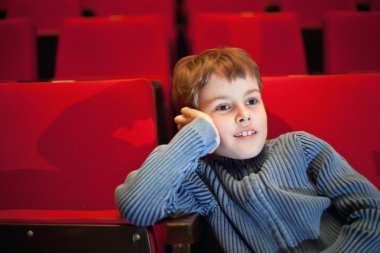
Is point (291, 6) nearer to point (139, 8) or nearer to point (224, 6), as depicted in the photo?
point (224, 6)

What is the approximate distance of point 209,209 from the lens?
516mm

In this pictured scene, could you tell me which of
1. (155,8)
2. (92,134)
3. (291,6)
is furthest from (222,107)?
(291,6)

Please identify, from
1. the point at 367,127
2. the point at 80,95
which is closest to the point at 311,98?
the point at 367,127

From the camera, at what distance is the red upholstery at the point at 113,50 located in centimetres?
96

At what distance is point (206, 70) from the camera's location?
0.53 m

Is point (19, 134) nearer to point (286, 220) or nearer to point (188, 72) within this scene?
point (188, 72)

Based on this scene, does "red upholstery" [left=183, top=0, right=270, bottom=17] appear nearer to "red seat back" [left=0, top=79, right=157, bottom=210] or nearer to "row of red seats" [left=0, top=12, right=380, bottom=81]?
"row of red seats" [left=0, top=12, right=380, bottom=81]

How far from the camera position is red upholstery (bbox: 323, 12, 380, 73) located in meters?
1.02

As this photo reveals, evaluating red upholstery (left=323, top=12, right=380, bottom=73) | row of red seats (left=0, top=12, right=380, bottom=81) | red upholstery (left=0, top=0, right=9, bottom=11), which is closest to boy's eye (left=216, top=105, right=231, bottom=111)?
row of red seats (left=0, top=12, right=380, bottom=81)

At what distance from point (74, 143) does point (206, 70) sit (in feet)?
0.85

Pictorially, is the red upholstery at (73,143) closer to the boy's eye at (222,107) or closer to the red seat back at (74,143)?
the red seat back at (74,143)

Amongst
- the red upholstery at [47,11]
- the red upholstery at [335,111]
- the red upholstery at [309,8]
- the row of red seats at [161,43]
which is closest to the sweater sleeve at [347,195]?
Answer: the red upholstery at [335,111]

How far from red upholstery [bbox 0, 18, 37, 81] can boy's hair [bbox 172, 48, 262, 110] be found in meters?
0.64

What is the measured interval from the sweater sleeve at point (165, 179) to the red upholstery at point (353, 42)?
0.70m
